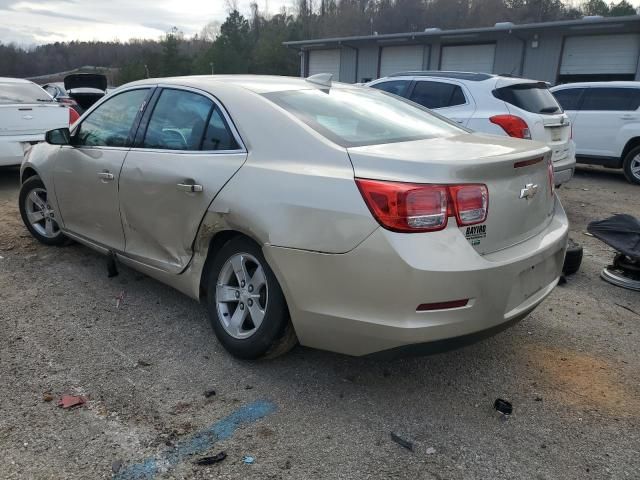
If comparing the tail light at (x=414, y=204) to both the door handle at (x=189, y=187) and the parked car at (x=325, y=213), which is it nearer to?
the parked car at (x=325, y=213)

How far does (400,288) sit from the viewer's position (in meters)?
2.34

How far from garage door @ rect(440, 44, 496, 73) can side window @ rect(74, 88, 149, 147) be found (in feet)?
80.2

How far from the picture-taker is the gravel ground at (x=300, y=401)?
235cm

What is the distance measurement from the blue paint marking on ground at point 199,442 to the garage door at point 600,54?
24.5 m

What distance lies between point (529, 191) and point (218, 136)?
1.76m

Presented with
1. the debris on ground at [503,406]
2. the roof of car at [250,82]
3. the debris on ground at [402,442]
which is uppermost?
the roof of car at [250,82]

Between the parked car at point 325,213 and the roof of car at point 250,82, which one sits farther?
the roof of car at point 250,82

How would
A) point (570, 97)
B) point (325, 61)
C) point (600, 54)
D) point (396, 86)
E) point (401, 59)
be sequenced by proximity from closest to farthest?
point (396, 86), point (570, 97), point (600, 54), point (401, 59), point (325, 61)

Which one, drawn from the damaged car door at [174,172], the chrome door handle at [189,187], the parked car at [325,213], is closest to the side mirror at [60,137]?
the parked car at [325,213]

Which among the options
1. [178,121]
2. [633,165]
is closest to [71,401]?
[178,121]

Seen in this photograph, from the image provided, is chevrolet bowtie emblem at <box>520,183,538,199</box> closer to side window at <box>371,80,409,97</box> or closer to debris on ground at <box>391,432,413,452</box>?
debris on ground at <box>391,432,413,452</box>

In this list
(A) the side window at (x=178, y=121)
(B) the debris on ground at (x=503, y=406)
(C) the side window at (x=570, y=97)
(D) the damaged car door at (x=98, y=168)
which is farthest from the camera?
(C) the side window at (x=570, y=97)

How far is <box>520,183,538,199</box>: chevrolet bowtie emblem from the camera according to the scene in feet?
8.91

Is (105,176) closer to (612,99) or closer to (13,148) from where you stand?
(13,148)
